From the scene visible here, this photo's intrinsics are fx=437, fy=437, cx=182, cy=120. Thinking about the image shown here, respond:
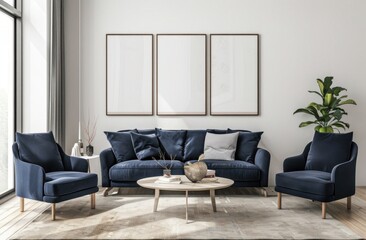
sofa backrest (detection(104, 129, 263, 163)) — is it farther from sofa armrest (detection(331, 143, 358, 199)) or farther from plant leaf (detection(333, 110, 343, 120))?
sofa armrest (detection(331, 143, 358, 199))

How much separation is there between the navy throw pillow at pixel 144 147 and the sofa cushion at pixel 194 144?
422mm

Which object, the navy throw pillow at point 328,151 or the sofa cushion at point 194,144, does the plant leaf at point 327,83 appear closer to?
the navy throw pillow at point 328,151

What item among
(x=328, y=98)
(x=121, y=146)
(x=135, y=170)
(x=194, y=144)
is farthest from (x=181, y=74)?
(x=328, y=98)

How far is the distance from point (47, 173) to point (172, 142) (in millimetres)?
1927

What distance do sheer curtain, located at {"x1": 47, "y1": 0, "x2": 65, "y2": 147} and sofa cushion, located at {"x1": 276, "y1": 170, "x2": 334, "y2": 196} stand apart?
3231 mm

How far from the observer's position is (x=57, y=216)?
467cm

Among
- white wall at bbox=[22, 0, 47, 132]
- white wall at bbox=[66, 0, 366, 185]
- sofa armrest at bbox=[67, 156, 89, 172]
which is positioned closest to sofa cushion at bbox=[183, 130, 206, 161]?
white wall at bbox=[66, 0, 366, 185]

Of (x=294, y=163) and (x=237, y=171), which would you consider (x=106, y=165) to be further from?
(x=294, y=163)

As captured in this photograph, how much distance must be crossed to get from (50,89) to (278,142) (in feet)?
11.4

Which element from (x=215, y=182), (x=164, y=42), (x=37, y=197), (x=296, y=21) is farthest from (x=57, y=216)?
(x=296, y=21)

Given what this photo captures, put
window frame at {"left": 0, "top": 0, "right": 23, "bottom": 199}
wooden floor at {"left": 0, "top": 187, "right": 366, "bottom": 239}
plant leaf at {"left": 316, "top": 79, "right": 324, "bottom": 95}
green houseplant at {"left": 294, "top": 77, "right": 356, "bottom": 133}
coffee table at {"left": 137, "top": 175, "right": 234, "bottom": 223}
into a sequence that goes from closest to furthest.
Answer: wooden floor at {"left": 0, "top": 187, "right": 366, "bottom": 239} → coffee table at {"left": 137, "top": 175, "right": 234, "bottom": 223} → window frame at {"left": 0, "top": 0, "right": 23, "bottom": 199} → green houseplant at {"left": 294, "top": 77, "right": 356, "bottom": 133} → plant leaf at {"left": 316, "top": 79, "right": 324, "bottom": 95}

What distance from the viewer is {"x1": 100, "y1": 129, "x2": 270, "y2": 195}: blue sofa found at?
5.73 meters

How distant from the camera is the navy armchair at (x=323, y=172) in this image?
4.70 meters

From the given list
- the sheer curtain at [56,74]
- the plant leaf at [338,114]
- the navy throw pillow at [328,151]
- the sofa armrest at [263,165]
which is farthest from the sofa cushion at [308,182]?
the sheer curtain at [56,74]
